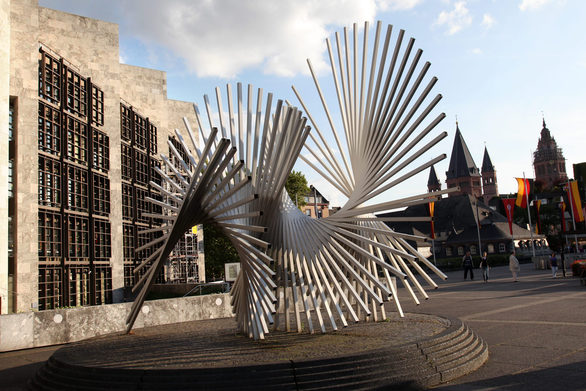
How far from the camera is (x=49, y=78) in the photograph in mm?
19297

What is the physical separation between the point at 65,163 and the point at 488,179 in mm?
129536

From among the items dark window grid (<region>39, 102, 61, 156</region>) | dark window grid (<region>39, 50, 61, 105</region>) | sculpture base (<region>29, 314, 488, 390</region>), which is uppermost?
dark window grid (<region>39, 50, 61, 105</region>)

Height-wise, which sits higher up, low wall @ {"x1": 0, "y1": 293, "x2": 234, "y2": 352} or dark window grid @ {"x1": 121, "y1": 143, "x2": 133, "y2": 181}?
dark window grid @ {"x1": 121, "y1": 143, "x2": 133, "y2": 181}

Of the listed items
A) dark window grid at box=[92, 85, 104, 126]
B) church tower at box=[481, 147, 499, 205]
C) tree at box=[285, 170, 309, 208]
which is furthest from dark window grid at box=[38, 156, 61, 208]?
Result: church tower at box=[481, 147, 499, 205]

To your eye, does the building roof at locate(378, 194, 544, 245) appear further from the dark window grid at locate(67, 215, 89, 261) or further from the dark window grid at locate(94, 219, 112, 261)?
the dark window grid at locate(67, 215, 89, 261)

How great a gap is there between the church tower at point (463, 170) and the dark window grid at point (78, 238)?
10254 centimetres

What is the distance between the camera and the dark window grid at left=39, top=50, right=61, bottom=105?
727 inches

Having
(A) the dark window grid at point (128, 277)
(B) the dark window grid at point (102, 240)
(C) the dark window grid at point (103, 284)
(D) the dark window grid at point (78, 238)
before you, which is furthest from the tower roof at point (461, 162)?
(D) the dark window grid at point (78, 238)

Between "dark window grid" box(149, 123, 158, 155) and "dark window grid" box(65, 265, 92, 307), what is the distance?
10323 mm

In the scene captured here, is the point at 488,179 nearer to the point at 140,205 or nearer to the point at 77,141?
the point at 140,205

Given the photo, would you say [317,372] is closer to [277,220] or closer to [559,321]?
[277,220]

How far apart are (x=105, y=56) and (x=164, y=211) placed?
33.5ft

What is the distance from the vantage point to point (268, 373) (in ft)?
19.6

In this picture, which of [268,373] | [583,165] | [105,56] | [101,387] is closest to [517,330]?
[268,373]
